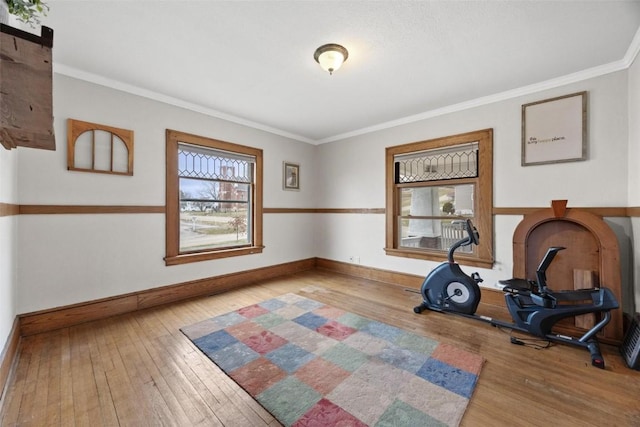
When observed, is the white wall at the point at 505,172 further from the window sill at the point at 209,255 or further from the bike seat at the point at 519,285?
the window sill at the point at 209,255

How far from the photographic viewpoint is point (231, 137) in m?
4.15

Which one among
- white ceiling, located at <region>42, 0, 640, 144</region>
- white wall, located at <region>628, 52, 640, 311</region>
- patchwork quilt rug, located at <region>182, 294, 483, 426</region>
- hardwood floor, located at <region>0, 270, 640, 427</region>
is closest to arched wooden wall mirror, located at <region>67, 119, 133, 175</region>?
white ceiling, located at <region>42, 0, 640, 144</region>

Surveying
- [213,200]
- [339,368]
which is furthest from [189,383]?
[213,200]

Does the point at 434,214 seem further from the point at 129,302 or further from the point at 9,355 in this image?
the point at 9,355

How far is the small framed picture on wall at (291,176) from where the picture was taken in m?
4.96

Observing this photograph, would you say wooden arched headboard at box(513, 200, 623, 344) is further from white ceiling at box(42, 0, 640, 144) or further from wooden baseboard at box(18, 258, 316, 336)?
wooden baseboard at box(18, 258, 316, 336)

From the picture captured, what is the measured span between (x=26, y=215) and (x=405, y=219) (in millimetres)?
4625

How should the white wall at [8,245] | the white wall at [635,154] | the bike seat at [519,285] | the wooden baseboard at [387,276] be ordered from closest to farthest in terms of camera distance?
the white wall at [8,245] < the white wall at [635,154] < the bike seat at [519,285] < the wooden baseboard at [387,276]

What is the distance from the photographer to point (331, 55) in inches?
93.3

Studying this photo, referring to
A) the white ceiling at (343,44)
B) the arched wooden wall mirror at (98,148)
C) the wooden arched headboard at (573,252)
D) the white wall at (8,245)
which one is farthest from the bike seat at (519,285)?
the arched wooden wall mirror at (98,148)

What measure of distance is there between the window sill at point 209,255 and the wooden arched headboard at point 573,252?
368cm

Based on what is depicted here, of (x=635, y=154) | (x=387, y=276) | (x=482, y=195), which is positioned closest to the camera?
(x=635, y=154)

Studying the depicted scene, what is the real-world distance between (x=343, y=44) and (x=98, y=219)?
3.19 metres

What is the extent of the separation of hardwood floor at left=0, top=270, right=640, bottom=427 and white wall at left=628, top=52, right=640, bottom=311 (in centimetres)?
83
